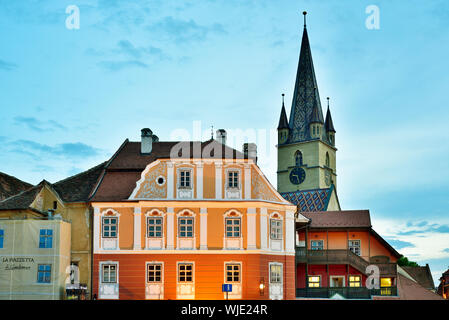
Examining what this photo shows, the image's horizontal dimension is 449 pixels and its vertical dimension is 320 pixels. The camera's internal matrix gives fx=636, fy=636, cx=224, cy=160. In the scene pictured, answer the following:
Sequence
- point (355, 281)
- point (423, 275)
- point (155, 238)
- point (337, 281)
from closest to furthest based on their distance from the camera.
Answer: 1. point (155, 238)
2. point (355, 281)
3. point (337, 281)
4. point (423, 275)

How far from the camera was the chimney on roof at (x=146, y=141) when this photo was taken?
4734 centimetres

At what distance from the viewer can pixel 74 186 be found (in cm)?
4481

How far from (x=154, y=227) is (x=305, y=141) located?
76443mm

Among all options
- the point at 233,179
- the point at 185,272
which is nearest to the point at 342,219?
the point at 233,179

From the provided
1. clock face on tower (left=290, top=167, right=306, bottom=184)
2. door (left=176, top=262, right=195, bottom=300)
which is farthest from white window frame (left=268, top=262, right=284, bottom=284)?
clock face on tower (left=290, top=167, right=306, bottom=184)

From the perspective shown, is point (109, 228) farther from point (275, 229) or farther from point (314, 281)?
point (314, 281)

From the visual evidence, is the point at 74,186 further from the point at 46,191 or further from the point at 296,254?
the point at 296,254

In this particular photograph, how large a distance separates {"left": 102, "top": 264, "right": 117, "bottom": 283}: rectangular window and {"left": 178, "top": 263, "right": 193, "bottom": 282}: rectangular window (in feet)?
13.9

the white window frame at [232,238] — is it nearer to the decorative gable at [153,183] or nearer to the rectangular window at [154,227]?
the rectangular window at [154,227]

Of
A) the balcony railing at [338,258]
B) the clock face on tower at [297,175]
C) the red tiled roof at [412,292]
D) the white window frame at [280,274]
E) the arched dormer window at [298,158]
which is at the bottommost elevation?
the red tiled roof at [412,292]

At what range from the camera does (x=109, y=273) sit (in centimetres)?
4147

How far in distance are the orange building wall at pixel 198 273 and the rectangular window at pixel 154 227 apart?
140 centimetres

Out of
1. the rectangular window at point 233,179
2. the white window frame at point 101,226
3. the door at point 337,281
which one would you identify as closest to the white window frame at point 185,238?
the rectangular window at point 233,179
